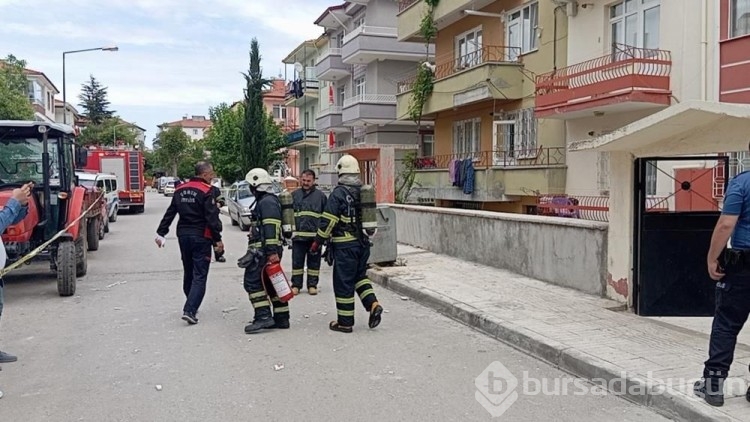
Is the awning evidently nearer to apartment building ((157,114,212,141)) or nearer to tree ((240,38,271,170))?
tree ((240,38,271,170))

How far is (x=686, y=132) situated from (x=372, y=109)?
82.3 ft

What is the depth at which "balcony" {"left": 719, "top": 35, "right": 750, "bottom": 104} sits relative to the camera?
1197 cm

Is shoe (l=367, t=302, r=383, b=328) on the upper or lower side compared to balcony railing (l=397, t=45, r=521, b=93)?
lower

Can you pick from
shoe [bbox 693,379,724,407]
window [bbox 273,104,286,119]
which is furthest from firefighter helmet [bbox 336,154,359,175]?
window [bbox 273,104,286,119]

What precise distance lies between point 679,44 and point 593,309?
27.3 feet

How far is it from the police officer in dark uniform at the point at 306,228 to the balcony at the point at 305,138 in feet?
119

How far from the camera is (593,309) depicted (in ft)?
25.7

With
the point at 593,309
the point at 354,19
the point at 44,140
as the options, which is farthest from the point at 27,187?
the point at 354,19

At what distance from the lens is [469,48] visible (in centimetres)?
2277

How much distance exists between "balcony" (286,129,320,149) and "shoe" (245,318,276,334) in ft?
127

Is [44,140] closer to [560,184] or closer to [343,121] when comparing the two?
[560,184]

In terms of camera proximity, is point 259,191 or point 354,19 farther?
point 354,19

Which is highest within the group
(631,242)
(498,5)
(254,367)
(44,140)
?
(498,5)

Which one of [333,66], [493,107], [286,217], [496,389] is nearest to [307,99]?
[333,66]
